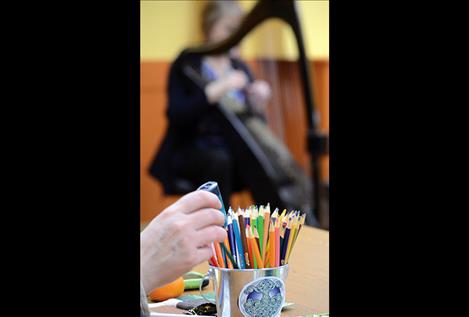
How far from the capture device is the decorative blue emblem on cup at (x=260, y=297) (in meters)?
0.84

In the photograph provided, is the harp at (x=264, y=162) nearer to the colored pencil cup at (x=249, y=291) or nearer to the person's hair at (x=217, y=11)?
the person's hair at (x=217, y=11)

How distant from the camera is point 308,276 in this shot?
1171 millimetres

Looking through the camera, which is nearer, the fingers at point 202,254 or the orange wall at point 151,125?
the fingers at point 202,254

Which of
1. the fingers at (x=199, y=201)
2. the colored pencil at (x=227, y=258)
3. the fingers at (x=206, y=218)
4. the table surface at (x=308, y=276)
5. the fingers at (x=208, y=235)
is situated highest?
the fingers at (x=199, y=201)

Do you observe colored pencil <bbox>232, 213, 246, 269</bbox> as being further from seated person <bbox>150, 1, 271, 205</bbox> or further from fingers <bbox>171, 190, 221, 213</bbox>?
seated person <bbox>150, 1, 271, 205</bbox>

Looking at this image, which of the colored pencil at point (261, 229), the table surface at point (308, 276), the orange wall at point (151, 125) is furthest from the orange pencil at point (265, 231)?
the orange wall at point (151, 125)

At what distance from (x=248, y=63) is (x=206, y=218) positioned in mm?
4101

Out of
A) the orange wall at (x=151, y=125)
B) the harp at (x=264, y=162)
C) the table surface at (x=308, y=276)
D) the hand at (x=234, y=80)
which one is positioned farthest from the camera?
the orange wall at (x=151, y=125)

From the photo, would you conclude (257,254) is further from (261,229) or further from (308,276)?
(308,276)

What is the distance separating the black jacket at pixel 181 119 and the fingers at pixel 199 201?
8.25 ft

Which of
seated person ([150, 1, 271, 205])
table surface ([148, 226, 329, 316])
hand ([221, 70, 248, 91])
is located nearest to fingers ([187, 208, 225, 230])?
table surface ([148, 226, 329, 316])

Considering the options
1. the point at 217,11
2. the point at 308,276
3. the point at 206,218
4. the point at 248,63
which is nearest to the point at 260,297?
the point at 206,218
